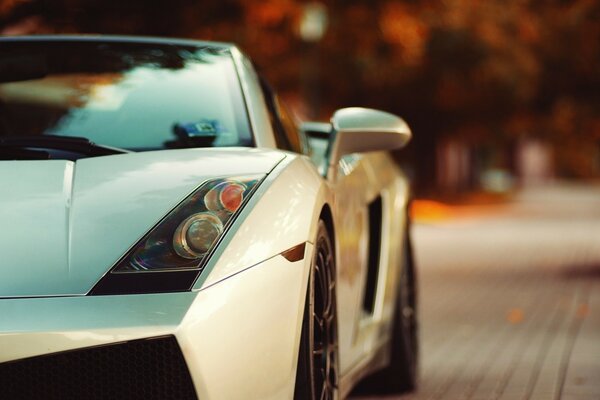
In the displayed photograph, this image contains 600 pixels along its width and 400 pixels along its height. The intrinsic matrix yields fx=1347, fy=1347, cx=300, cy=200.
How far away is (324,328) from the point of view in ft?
13.2

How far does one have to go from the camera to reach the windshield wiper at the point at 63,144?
3.98 m

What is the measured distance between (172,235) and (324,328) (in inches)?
32.0

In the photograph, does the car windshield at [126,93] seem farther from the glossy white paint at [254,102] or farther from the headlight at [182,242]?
the headlight at [182,242]

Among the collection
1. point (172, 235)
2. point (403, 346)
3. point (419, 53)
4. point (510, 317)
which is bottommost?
point (419, 53)

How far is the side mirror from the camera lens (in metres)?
4.62

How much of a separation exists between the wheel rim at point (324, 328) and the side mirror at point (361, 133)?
0.54 m

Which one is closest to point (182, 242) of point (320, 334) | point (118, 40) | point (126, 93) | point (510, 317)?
point (320, 334)

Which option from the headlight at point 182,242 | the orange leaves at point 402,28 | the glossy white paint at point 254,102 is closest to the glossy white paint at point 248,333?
the headlight at point 182,242

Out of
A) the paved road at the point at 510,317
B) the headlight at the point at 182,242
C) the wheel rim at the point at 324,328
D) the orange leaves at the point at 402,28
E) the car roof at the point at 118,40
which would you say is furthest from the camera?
the orange leaves at the point at 402,28

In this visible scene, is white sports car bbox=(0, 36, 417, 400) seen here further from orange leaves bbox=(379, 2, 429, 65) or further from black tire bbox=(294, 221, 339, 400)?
orange leaves bbox=(379, 2, 429, 65)

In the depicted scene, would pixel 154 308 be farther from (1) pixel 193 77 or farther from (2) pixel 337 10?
(2) pixel 337 10

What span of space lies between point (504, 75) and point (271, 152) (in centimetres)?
3220

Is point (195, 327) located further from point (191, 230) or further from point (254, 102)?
point (254, 102)

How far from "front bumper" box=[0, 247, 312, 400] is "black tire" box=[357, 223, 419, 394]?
2601 mm
